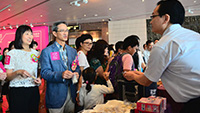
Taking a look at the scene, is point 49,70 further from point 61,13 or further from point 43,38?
point 43,38

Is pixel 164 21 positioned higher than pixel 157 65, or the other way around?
pixel 164 21

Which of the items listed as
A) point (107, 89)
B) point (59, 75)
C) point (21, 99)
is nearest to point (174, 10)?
point (59, 75)

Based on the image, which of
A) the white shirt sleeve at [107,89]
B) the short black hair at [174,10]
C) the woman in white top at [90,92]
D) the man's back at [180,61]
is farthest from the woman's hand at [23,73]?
Answer: the short black hair at [174,10]

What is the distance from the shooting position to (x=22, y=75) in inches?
71.1

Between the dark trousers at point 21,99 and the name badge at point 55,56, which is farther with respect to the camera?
the dark trousers at point 21,99

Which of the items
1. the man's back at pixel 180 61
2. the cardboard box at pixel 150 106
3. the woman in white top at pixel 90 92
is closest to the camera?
the man's back at pixel 180 61

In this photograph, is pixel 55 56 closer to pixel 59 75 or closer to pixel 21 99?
pixel 59 75

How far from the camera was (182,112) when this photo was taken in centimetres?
124

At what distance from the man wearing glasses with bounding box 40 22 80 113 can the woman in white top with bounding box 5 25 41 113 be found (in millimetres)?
250

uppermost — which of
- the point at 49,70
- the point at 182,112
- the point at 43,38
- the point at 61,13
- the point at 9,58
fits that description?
the point at 61,13

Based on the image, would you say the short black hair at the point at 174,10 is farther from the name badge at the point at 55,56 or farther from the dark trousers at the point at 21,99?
the dark trousers at the point at 21,99

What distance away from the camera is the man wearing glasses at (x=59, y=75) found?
1.67 m

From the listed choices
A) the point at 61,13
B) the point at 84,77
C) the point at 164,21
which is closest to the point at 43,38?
the point at 61,13

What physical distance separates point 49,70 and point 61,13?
25.2 feet
